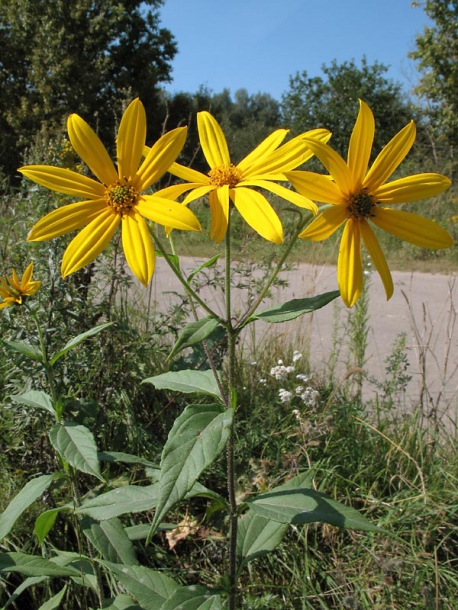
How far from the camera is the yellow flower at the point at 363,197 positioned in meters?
0.93

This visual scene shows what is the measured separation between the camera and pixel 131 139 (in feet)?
3.24

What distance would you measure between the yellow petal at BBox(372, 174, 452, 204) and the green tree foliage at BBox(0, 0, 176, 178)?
51.3 feet

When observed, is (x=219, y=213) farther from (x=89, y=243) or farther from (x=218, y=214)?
(x=89, y=243)

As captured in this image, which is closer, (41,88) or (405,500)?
(405,500)

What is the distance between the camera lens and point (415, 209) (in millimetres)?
8992

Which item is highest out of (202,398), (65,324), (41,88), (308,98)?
(308,98)

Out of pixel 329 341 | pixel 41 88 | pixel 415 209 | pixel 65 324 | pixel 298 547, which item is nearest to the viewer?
pixel 298 547

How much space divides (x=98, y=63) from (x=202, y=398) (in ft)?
55.3

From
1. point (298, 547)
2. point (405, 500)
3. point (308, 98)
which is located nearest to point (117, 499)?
point (298, 547)

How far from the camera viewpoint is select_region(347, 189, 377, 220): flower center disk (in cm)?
98

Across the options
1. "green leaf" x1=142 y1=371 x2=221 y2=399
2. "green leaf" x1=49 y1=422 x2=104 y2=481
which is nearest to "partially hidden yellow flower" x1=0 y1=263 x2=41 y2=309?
"green leaf" x1=49 y1=422 x2=104 y2=481

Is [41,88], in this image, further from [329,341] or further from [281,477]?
[281,477]

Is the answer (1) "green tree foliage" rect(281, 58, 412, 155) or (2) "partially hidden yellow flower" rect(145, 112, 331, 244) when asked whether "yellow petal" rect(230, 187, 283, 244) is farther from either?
(1) "green tree foliage" rect(281, 58, 412, 155)

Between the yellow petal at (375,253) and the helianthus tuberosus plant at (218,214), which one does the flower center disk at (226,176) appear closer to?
the helianthus tuberosus plant at (218,214)
